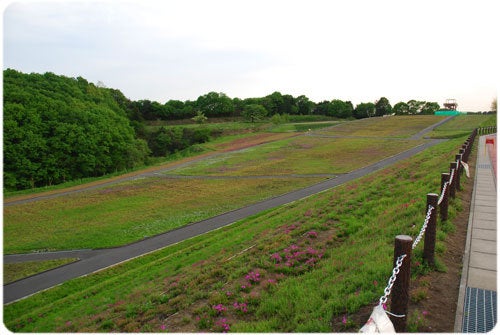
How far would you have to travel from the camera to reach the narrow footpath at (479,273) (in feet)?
15.4

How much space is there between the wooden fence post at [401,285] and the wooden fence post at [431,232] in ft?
6.97

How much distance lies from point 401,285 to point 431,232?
90.4 inches

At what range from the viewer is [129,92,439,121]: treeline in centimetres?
11544

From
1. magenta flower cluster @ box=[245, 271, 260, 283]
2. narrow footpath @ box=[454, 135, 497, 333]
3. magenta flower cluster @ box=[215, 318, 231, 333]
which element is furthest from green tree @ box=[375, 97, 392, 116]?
magenta flower cluster @ box=[215, 318, 231, 333]

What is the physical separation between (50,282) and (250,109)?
102 metres

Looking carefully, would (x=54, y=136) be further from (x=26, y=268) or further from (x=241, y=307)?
(x=241, y=307)

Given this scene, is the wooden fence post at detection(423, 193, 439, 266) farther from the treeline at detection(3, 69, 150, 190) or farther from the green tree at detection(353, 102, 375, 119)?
the green tree at detection(353, 102, 375, 119)

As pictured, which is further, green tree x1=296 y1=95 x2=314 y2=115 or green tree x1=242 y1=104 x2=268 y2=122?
green tree x1=296 y1=95 x2=314 y2=115

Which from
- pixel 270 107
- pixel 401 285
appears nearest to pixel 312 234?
pixel 401 285

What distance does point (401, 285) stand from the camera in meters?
4.10

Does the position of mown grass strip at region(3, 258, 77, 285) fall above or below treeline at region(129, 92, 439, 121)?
below

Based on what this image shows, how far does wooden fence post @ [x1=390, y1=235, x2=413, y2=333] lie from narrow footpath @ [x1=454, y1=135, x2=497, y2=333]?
104 centimetres

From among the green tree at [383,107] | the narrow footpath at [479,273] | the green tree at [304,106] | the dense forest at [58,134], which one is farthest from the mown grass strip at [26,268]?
the green tree at [383,107]

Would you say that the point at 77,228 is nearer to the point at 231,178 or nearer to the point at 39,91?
the point at 231,178
